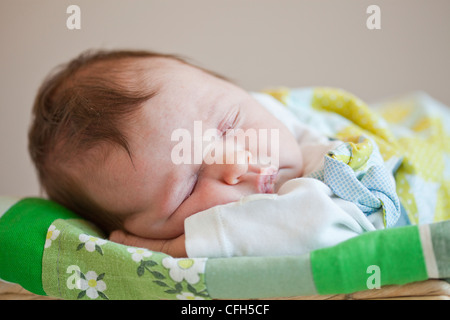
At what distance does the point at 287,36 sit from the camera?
5.54ft

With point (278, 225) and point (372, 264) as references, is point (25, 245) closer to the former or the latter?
point (278, 225)

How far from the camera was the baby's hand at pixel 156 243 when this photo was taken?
0.72 m

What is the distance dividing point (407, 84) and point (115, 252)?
1495 millimetres

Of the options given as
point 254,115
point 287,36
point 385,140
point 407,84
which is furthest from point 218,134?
point 407,84

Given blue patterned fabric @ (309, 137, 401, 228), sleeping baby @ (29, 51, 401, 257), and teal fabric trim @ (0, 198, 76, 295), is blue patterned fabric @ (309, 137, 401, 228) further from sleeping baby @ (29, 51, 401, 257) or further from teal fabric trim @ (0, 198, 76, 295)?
teal fabric trim @ (0, 198, 76, 295)

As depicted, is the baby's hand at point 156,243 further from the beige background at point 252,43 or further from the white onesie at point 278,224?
the beige background at point 252,43

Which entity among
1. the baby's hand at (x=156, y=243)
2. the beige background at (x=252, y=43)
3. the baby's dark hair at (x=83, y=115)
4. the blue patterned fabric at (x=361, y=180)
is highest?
the beige background at (x=252, y=43)

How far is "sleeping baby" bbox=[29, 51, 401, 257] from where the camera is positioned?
65 centimetres

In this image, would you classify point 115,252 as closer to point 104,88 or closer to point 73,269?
point 73,269

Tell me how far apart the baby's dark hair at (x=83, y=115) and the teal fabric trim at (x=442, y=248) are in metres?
0.50

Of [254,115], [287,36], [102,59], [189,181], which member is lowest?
[189,181]

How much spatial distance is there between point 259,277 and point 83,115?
45 centimetres

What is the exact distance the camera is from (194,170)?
2.48 feet

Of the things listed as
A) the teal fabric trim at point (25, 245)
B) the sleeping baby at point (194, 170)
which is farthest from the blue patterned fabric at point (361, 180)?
the teal fabric trim at point (25, 245)
